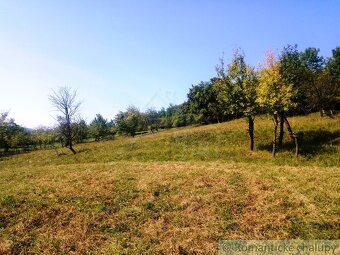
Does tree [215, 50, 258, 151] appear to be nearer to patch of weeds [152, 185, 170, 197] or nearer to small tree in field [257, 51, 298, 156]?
small tree in field [257, 51, 298, 156]

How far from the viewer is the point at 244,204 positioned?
14.9 metres

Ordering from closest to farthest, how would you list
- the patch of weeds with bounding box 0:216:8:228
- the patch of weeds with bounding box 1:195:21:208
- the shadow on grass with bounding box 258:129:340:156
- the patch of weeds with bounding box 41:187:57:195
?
the patch of weeds with bounding box 0:216:8:228 < the patch of weeds with bounding box 1:195:21:208 < the patch of weeds with bounding box 41:187:57:195 < the shadow on grass with bounding box 258:129:340:156

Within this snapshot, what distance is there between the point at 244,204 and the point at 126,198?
6.38 meters

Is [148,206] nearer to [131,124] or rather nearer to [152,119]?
[131,124]

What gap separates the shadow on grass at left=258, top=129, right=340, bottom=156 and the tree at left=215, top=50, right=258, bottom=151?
386 centimetres

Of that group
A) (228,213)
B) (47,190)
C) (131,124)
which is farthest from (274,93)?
(131,124)

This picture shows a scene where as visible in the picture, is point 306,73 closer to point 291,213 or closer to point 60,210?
point 291,213

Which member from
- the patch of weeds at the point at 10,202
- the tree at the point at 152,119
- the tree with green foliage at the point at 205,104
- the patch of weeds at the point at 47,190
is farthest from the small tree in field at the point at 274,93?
the tree at the point at 152,119

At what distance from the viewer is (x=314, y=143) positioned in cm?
3434

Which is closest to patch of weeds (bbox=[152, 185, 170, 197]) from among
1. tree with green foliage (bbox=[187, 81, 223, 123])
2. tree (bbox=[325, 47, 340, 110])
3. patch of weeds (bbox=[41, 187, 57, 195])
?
patch of weeds (bbox=[41, 187, 57, 195])

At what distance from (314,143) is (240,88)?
416 inches

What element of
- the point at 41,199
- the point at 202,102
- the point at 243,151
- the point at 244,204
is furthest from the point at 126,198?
the point at 202,102

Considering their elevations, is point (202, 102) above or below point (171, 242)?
above

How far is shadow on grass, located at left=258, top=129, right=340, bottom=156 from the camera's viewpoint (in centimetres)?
3111
